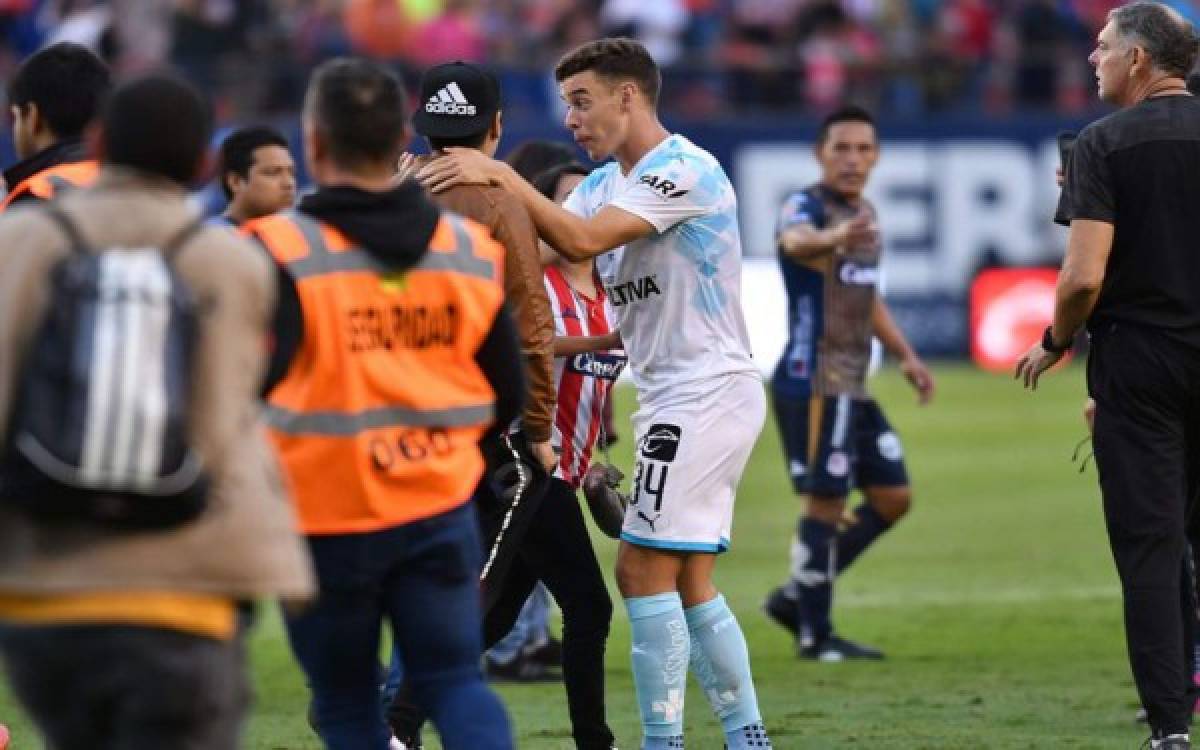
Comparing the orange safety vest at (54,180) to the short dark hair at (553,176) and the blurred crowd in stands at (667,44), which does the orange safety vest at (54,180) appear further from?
the blurred crowd in stands at (667,44)

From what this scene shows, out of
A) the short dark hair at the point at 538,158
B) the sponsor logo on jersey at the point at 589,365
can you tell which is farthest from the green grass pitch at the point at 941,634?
the short dark hair at the point at 538,158

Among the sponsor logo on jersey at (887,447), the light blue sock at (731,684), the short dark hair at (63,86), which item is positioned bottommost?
the light blue sock at (731,684)

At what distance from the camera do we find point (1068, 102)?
1049 inches

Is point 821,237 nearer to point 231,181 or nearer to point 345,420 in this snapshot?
point 231,181

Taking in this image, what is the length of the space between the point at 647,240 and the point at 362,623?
238cm

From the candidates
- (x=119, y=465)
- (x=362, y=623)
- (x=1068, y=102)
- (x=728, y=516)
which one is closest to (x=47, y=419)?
(x=119, y=465)

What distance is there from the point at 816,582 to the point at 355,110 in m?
5.93

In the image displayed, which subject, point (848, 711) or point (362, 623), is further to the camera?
point (848, 711)

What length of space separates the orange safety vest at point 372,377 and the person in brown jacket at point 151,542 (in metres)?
0.75

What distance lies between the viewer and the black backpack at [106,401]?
459 centimetres

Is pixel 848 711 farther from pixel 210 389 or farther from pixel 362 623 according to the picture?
pixel 210 389

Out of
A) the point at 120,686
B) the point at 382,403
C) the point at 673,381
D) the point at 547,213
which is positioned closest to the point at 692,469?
the point at 673,381

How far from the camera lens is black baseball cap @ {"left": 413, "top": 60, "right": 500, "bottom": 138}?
24.2 ft

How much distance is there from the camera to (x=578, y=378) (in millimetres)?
8641
